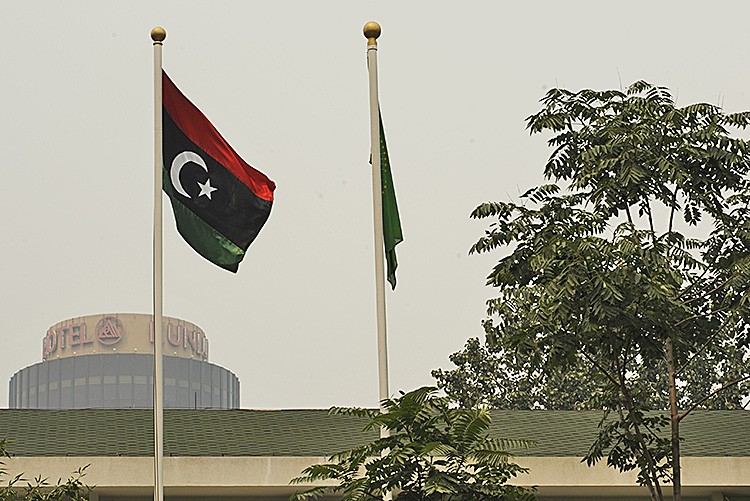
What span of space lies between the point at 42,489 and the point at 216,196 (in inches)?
205

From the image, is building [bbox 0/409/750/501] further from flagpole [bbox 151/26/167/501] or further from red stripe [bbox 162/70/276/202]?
red stripe [bbox 162/70/276/202]

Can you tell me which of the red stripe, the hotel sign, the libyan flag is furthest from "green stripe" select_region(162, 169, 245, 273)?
the hotel sign

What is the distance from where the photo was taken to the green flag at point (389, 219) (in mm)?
11242

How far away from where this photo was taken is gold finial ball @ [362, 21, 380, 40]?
11.4m

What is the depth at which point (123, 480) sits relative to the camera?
49.7 ft

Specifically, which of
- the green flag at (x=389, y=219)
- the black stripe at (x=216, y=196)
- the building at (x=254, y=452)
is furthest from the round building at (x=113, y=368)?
the green flag at (x=389, y=219)

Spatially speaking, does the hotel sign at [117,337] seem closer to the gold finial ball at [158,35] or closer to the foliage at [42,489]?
the foliage at [42,489]

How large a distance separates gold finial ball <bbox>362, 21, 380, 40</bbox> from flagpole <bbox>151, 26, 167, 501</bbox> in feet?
5.82

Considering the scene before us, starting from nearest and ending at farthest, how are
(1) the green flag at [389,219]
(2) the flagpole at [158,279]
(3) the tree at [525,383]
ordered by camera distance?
(2) the flagpole at [158,279] < (1) the green flag at [389,219] < (3) the tree at [525,383]

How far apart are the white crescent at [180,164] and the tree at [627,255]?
303cm

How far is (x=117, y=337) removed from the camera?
4318 inches

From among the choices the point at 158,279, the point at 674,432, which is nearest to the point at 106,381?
the point at 674,432

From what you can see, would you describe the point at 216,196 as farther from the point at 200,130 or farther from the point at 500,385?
the point at 500,385

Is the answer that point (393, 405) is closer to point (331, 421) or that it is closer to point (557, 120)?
point (557, 120)
